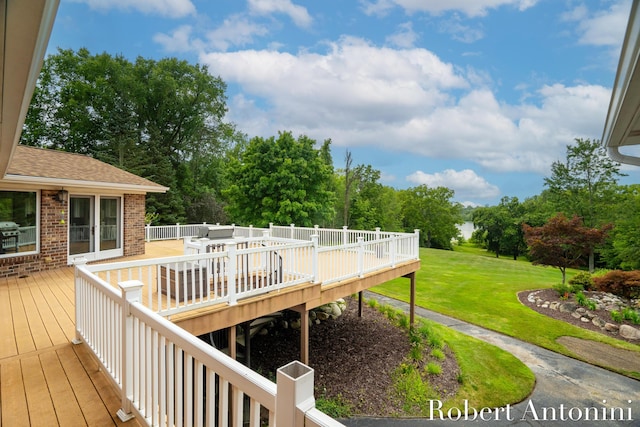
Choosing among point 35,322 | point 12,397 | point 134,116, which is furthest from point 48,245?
point 134,116

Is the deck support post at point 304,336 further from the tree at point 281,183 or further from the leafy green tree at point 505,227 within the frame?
the leafy green tree at point 505,227

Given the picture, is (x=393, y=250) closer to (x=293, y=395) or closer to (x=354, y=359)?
(x=354, y=359)

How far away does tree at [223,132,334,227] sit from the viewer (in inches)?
656

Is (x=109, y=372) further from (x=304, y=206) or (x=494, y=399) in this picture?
(x=304, y=206)

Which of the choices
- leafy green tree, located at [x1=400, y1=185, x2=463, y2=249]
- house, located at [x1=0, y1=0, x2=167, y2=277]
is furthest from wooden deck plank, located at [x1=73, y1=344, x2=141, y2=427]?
leafy green tree, located at [x1=400, y1=185, x2=463, y2=249]

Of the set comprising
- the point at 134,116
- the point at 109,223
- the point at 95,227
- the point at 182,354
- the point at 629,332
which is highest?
the point at 134,116

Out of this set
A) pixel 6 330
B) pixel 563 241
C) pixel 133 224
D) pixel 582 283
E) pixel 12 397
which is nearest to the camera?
pixel 12 397

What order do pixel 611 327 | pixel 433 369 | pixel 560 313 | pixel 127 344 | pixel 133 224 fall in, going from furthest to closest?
pixel 560 313 → pixel 133 224 → pixel 611 327 → pixel 433 369 → pixel 127 344

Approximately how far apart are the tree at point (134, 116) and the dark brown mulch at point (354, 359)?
16.6 metres

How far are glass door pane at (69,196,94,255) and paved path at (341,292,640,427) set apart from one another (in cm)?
844

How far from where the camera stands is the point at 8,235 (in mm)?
7574

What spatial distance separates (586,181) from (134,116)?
3544 centimetres

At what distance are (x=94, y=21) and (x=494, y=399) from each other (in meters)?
31.8

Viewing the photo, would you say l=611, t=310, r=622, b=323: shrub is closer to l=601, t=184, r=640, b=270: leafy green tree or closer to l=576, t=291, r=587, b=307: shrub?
l=576, t=291, r=587, b=307: shrub
